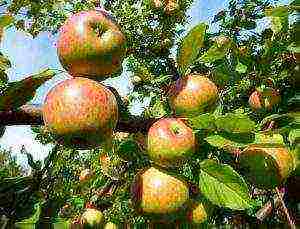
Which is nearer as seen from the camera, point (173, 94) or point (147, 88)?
point (173, 94)

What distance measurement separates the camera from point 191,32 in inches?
75.2

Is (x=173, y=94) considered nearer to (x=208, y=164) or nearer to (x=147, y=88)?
(x=208, y=164)

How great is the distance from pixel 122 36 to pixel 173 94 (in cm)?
32

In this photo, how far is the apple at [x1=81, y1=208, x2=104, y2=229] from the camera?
2.24 metres

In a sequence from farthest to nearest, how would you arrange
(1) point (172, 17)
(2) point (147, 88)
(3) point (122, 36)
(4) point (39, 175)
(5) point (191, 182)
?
(1) point (172, 17), (2) point (147, 88), (4) point (39, 175), (5) point (191, 182), (3) point (122, 36)

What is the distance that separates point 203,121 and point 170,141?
0.13 m

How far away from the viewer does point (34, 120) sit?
5.60 feet

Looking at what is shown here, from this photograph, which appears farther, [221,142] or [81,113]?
[221,142]

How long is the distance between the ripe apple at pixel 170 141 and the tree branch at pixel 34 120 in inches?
2.3

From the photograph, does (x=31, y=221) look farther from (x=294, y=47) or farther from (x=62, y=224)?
(x=294, y=47)

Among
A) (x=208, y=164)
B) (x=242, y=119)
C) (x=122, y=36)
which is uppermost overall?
(x=122, y=36)

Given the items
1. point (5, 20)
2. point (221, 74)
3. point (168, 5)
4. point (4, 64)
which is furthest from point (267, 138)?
point (168, 5)

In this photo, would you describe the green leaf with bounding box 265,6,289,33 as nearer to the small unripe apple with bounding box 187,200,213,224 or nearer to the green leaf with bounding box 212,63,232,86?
the green leaf with bounding box 212,63,232,86

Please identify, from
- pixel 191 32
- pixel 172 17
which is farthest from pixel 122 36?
pixel 172 17
